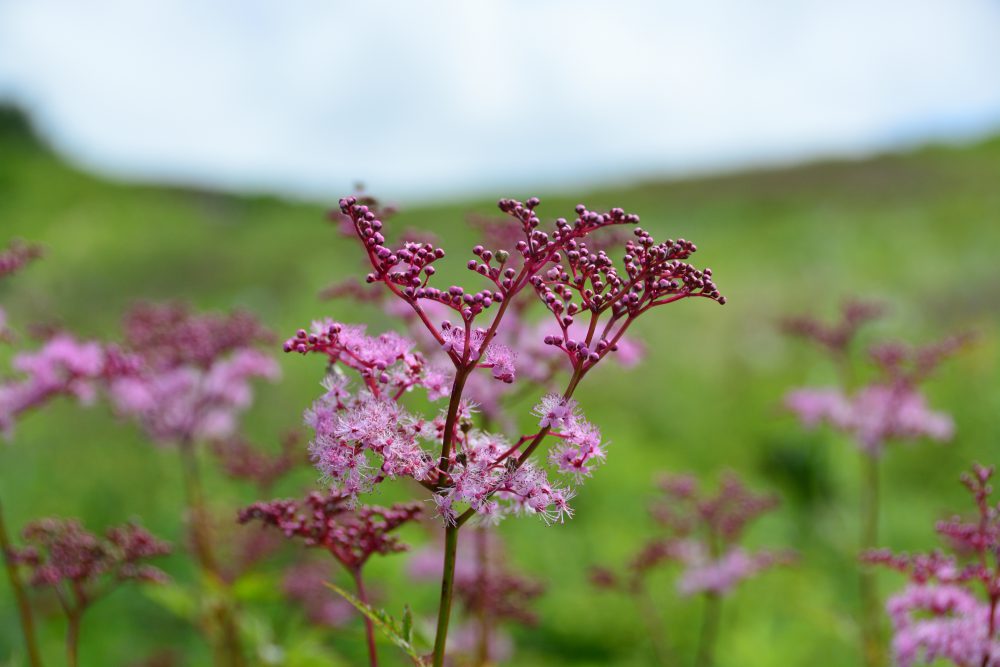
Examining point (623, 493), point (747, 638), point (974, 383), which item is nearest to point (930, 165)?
point (974, 383)

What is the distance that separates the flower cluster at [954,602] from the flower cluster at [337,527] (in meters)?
1.50

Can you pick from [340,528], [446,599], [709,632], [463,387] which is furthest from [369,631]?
[709,632]

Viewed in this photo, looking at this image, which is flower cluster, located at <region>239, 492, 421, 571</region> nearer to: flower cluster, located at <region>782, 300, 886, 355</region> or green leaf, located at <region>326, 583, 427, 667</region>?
green leaf, located at <region>326, 583, 427, 667</region>

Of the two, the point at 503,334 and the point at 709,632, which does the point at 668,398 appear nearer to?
the point at 709,632

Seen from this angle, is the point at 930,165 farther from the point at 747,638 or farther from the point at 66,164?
the point at 66,164

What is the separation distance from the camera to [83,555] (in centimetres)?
290

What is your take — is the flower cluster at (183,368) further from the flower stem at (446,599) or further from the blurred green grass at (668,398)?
the flower stem at (446,599)

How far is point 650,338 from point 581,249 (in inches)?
530

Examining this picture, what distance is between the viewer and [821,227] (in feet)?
73.8

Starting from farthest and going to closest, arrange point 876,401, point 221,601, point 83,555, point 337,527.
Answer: point 876,401 → point 221,601 → point 83,555 → point 337,527

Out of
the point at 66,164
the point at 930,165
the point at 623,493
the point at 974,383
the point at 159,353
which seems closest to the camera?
the point at 159,353

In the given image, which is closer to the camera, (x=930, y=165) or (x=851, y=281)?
(x=851, y=281)

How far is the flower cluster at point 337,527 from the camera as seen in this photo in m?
2.21

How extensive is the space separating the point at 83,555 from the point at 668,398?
33.4 ft
